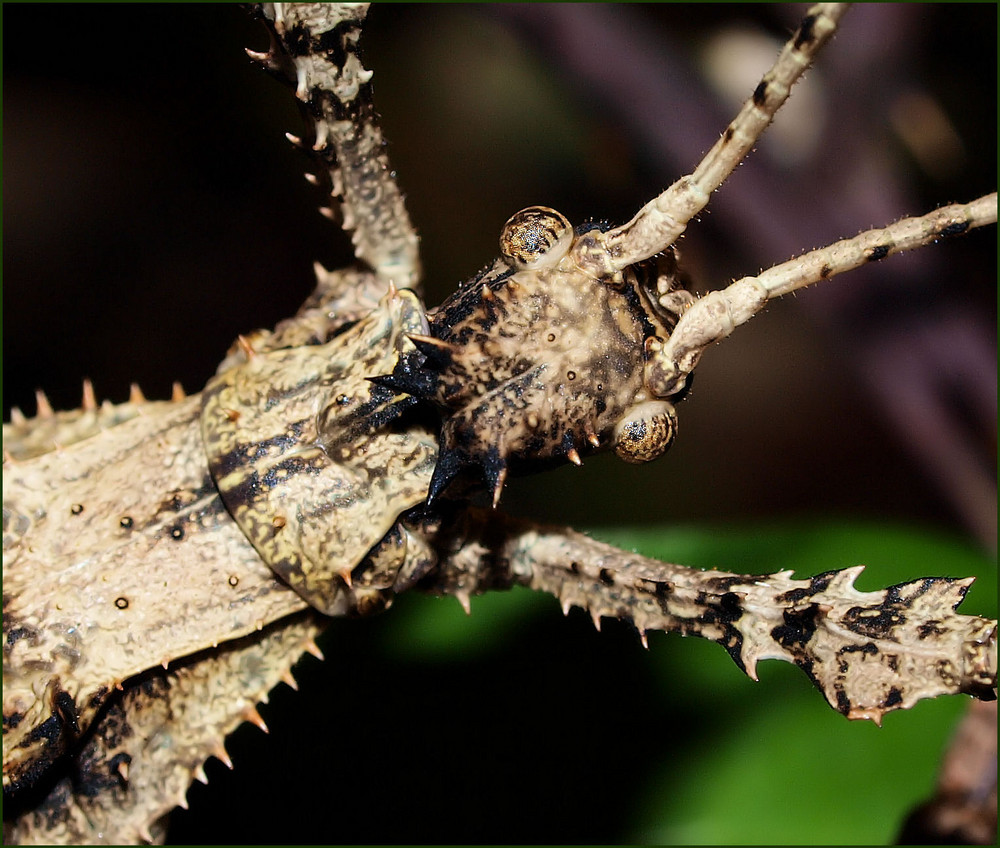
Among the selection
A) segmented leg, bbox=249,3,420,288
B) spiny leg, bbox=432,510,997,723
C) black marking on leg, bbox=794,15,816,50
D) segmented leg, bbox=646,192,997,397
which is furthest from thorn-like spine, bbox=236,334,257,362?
black marking on leg, bbox=794,15,816,50

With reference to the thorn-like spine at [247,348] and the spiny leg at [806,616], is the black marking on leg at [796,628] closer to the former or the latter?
the spiny leg at [806,616]

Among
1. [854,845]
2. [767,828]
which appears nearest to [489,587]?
[767,828]

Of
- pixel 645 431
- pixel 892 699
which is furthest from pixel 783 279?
pixel 892 699

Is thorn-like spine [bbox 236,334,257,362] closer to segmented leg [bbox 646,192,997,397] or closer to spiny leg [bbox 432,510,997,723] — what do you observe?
spiny leg [bbox 432,510,997,723]

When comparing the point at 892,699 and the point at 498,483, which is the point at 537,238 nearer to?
the point at 498,483

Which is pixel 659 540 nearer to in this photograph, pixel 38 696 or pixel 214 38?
pixel 38 696
